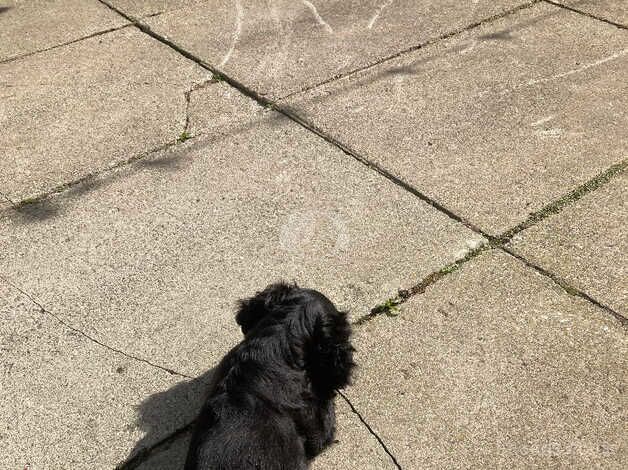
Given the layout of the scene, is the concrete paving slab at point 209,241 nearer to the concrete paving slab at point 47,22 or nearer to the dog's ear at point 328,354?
the dog's ear at point 328,354

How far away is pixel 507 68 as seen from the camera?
18.7ft

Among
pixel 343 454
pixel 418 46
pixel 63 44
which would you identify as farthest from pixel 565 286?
pixel 63 44

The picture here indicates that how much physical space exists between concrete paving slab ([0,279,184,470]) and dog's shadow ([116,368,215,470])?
31 millimetres

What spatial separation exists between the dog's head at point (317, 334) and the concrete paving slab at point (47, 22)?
407 centimetres

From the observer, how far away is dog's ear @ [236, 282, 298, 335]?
3076 millimetres

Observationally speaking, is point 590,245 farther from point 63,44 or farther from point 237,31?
point 63,44

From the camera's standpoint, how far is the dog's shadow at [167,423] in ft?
9.99

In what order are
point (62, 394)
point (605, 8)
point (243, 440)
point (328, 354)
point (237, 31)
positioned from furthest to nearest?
point (605, 8) < point (237, 31) < point (62, 394) < point (328, 354) < point (243, 440)

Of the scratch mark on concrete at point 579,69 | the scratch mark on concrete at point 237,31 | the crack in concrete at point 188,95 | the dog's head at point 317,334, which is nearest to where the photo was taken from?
the dog's head at point 317,334

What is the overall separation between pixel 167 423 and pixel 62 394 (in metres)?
0.51

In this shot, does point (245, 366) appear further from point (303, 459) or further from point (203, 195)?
point (203, 195)

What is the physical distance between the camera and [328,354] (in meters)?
2.95

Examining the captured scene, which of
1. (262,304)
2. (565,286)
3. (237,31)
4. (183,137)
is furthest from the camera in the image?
(237,31)

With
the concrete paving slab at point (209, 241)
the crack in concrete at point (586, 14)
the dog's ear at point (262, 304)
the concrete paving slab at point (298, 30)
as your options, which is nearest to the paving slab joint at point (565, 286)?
the concrete paving slab at point (209, 241)
